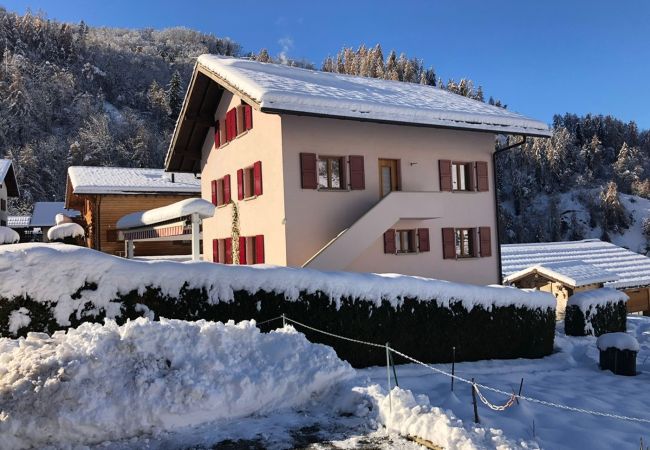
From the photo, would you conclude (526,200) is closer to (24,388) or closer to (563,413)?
(563,413)

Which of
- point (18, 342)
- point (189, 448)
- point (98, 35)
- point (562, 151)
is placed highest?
point (98, 35)

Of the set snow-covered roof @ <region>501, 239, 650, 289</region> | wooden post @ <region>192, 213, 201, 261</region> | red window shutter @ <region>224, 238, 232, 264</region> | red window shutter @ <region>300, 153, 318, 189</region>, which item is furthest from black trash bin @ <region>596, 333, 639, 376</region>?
red window shutter @ <region>224, 238, 232, 264</region>

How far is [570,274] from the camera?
74.0 ft

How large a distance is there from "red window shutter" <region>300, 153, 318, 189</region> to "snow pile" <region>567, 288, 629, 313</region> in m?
9.58

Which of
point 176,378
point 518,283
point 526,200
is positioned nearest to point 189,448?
point 176,378

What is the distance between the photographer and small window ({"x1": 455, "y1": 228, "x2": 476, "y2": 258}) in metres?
19.9

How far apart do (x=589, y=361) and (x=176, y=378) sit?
1233 centimetres

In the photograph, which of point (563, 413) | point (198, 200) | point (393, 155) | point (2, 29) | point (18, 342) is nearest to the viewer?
point (18, 342)

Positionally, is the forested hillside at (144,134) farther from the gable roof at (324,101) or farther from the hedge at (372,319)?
the hedge at (372,319)

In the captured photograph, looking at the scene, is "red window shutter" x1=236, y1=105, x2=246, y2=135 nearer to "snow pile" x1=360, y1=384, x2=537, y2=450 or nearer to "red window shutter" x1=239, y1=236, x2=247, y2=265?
"red window shutter" x1=239, y1=236, x2=247, y2=265

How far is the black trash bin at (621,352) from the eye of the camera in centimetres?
1298

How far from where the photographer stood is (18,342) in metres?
7.10

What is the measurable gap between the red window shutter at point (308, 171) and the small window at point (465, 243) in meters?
6.39

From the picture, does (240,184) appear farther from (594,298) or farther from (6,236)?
(594,298)
